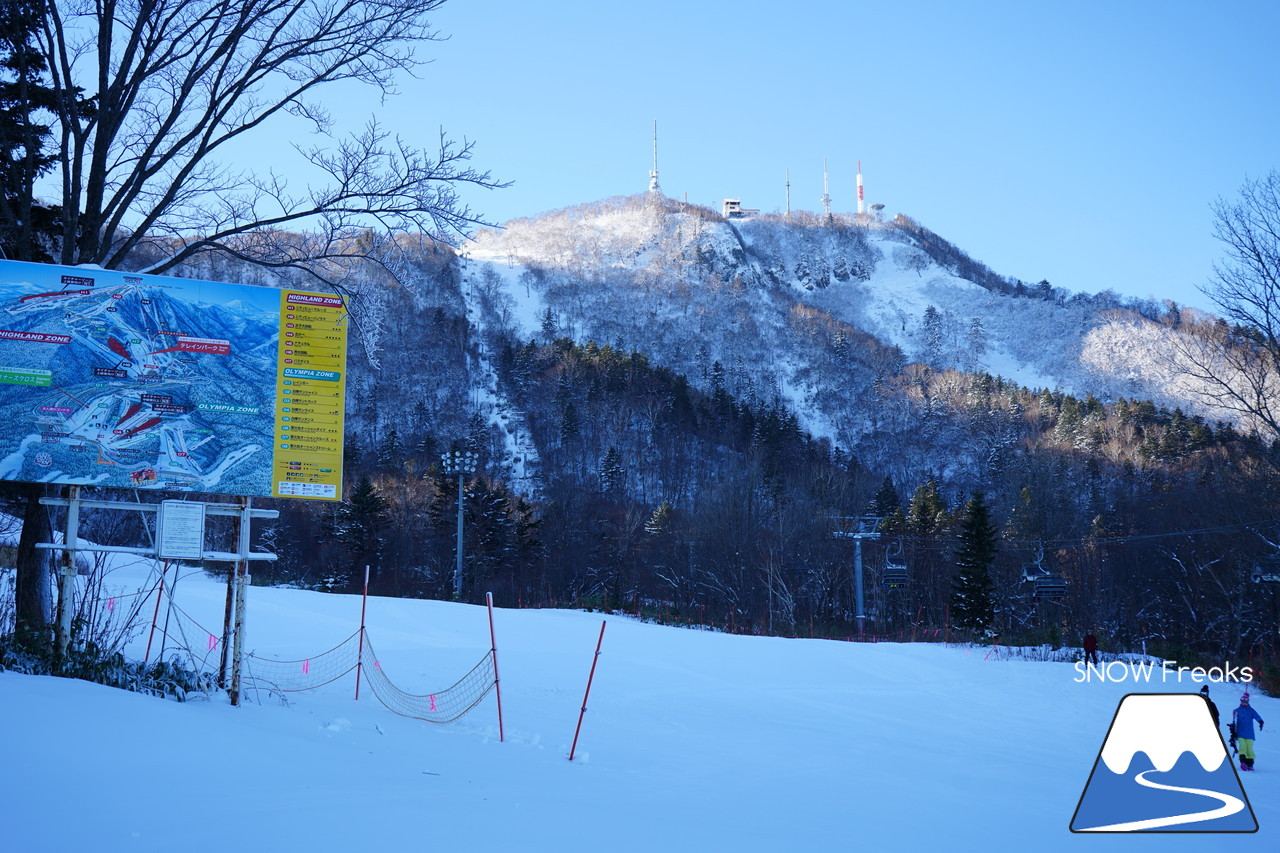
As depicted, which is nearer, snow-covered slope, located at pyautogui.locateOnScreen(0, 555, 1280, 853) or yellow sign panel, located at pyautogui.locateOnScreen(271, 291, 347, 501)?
snow-covered slope, located at pyautogui.locateOnScreen(0, 555, 1280, 853)

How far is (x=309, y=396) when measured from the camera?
31.4ft

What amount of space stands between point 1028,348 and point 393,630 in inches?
5912

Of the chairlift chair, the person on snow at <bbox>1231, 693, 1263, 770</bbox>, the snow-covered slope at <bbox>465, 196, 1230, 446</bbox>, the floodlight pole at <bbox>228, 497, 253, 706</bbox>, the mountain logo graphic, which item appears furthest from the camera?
the snow-covered slope at <bbox>465, 196, 1230, 446</bbox>

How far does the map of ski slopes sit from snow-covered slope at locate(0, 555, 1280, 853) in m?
2.22

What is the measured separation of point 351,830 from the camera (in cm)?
544

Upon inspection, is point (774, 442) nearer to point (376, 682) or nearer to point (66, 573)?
point (376, 682)

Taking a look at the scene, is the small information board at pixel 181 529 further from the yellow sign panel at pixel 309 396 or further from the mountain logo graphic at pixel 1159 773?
the mountain logo graphic at pixel 1159 773

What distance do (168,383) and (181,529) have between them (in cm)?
145

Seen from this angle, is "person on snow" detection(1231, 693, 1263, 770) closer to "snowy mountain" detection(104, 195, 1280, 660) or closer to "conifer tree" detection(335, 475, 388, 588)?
"snowy mountain" detection(104, 195, 1280, 660)

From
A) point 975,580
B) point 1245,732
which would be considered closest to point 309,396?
point 1245,732

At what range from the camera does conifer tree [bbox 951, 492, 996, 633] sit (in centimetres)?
4259

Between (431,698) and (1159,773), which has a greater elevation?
(1159,773)

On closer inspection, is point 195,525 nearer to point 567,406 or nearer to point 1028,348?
point 567,406

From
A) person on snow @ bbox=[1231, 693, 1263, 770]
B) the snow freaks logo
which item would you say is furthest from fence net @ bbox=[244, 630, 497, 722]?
the snow freaks logo
